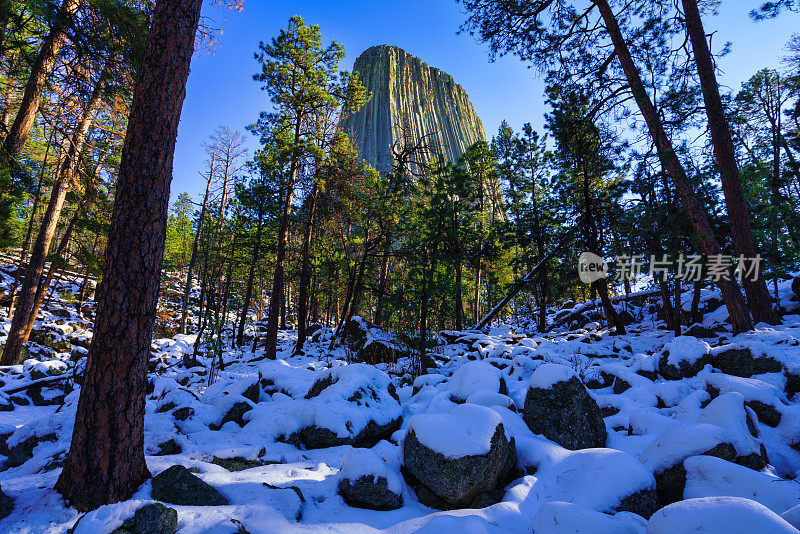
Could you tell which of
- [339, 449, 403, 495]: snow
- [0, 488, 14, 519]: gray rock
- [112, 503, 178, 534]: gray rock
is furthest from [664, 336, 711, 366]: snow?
[0, 488, 14, 519]: gray rock

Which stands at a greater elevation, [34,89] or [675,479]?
[34,89]

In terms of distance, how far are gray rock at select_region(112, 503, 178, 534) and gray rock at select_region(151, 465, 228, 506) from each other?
1.59 ft

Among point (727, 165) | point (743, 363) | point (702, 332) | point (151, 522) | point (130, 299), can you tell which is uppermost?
point (727, 165)

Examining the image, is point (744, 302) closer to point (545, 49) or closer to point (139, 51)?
point (545, 49)

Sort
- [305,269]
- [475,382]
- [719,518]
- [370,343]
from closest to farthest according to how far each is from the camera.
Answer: [719,518] → [475,382] → [370,343] → [305,269]

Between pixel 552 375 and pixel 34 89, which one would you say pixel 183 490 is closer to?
pixel 552 375

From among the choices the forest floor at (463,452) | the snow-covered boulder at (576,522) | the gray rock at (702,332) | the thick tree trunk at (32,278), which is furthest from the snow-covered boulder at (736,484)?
the thick tree trunk at (32,278)

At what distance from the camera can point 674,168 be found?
8406mm

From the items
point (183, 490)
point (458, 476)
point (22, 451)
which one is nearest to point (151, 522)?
point (183, 490)

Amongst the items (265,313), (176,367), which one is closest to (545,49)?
(176,367)

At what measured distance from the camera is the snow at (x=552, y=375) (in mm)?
4340

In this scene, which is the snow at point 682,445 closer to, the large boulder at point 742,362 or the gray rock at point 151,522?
the large boulder at point 742,362

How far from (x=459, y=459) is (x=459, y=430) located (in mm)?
298

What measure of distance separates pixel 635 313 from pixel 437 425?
681 inches
